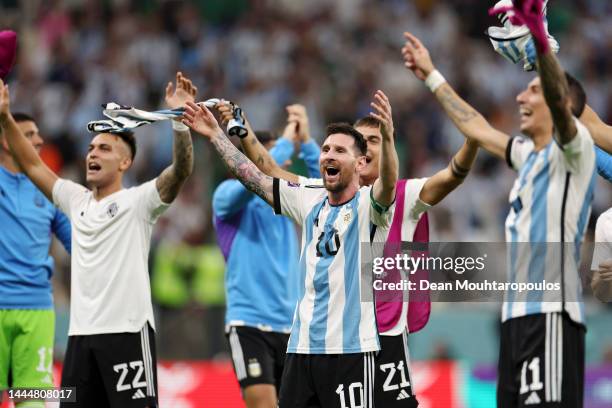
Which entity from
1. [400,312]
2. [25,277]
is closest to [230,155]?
[400,312]

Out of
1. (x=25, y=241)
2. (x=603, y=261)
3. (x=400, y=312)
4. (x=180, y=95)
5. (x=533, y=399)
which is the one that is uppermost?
(x=180, y=95)

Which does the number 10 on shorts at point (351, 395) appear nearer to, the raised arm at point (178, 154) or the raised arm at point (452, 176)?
the raised arm at point (452, 176)

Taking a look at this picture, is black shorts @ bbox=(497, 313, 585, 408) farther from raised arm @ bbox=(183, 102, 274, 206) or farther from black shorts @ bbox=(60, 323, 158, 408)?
black shorts @ bbox=(60, 323, 158, 408)

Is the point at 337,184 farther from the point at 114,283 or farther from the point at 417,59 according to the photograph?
the point at 114,283

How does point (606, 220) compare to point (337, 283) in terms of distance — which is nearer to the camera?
point (337, 283)

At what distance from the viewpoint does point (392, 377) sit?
8.04m

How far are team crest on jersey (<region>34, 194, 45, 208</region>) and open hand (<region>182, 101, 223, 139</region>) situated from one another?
2077 millimetres

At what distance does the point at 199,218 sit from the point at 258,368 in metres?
7.28

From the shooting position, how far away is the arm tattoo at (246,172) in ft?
25.9

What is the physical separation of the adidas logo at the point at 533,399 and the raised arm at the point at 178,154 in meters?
3.04

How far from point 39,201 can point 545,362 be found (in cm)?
476

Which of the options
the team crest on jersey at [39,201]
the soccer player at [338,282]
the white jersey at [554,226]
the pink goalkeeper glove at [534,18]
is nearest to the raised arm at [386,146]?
the soccer player at [338,282]

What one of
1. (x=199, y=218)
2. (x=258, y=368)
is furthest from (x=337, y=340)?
(x=199, y=218)

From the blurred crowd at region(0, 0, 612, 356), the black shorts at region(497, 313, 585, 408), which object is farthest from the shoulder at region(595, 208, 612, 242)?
the blurred crowd at region(0, 0, 612, 356)
